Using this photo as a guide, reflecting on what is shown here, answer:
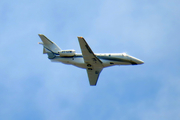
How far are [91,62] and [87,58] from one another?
1686 millimetres

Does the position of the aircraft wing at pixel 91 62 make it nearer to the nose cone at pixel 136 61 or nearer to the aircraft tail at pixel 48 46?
the nose cone at pixel 136 61

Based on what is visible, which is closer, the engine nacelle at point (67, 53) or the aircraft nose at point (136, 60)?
the aircraft nose at point (136, 60)

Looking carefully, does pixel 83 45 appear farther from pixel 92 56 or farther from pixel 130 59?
pixel 130 59

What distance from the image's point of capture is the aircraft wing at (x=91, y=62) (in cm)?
6224

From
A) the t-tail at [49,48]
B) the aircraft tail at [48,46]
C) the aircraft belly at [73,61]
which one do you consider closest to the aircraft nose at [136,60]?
the aircraft belly at [73,61]

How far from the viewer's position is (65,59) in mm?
68062

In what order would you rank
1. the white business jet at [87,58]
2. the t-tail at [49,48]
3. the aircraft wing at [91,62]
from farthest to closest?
1. the t-tail at [49,48]
2. the white business jet at [87,58]
3. the aircraft wing at [91,62]

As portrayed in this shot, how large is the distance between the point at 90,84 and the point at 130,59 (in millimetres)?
11399

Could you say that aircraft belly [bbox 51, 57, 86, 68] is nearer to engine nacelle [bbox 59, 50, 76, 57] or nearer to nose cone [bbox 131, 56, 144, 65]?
engine nacelle [bbox 59, 50, 76, 57]

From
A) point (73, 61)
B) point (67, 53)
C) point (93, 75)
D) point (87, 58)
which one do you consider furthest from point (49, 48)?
point (93, 75)

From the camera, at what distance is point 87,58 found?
64750mm

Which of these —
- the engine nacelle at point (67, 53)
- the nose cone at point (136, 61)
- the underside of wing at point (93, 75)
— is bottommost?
the underside of wing at point (93, 75)

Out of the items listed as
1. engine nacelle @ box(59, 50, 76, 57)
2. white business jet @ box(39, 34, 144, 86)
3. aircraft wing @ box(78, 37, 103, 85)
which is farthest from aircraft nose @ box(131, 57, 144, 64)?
engine nacelle @ box(59, 50, 76, 57)

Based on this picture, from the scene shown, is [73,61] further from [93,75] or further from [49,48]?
[49,48]
